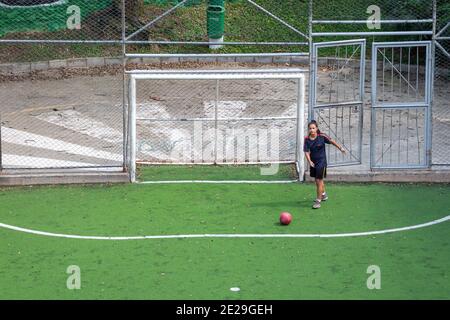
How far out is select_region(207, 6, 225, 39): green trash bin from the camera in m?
23.2

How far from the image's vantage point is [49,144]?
66.6 feet

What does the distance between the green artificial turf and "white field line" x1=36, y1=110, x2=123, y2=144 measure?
3.20 meters

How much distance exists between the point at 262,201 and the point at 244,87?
7.89 m

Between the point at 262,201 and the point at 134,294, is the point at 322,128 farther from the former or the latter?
the point at 134,294

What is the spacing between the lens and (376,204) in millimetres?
16812

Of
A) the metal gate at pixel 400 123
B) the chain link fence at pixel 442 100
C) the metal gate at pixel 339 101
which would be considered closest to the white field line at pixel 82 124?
the metal gate at pixel 339 101

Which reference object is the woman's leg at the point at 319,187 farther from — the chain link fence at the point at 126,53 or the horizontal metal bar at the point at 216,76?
the chain link fence at the point at 126,53

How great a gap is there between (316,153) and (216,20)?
817cm

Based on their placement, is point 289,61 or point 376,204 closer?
point 376,204

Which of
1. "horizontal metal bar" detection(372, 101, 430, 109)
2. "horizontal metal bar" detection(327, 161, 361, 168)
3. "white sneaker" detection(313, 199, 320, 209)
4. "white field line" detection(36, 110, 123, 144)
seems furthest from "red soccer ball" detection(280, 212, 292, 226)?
"white field line" detection(36, 110, 123, 144)

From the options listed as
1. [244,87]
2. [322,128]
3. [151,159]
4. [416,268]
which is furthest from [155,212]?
[244,87]

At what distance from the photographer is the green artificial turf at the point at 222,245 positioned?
13.0 m

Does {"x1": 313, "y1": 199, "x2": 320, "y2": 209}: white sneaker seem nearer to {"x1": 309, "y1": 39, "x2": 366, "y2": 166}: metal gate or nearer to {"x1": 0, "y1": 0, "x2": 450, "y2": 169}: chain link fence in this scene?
{"x1": 309, "y1": 39, "x2": 366, "y2": 166}: metal gate
